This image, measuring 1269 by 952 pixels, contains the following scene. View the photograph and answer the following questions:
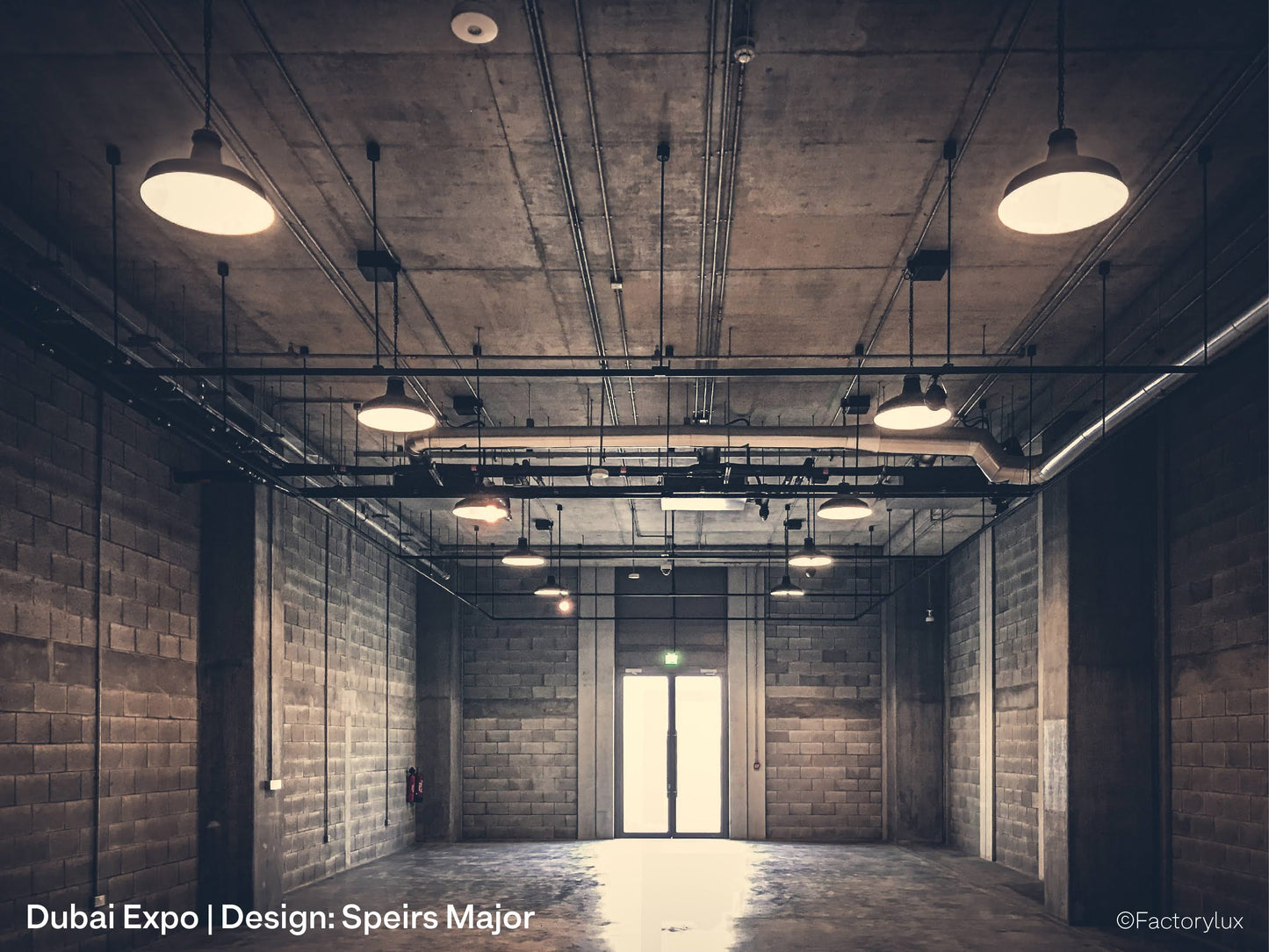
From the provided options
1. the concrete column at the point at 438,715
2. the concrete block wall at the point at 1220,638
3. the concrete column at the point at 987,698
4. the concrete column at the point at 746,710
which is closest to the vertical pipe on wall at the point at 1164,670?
the concrete block wall at the point at 1220,638

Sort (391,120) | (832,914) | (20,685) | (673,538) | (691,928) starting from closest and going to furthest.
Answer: (391,120), (20,685), (691,928), (832,914), (673,538)

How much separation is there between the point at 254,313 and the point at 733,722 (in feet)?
41.5

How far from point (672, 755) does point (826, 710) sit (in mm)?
2729

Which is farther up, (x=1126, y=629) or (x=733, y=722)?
(x=1126, y=629)

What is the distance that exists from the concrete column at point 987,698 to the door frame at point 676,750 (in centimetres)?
475

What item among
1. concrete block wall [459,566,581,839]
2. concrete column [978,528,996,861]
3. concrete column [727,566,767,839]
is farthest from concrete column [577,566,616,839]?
concrete column [978,528,996,861]

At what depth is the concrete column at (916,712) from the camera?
17.5 meters

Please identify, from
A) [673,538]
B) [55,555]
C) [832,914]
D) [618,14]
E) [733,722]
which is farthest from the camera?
[733,722]

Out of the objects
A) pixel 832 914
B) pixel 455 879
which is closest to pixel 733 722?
pixel 455 879

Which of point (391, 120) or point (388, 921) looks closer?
point (391, 120)

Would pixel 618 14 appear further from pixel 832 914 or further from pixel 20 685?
pixel 832 914

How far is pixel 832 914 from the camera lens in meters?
10.2

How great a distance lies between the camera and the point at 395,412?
21.5 feet

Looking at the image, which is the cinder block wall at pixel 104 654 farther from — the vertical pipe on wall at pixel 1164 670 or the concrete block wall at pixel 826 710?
the concrete block wall at pixel 826 710
